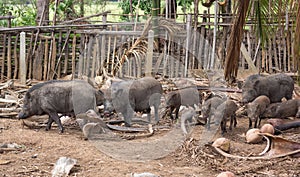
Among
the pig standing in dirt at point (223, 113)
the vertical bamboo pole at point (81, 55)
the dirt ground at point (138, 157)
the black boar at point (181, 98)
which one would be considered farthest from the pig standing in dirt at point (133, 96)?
the vertical bamboo pole at point (81, 55)

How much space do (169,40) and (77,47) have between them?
2.36 m

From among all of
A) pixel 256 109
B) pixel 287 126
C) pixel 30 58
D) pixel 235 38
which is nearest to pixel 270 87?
pixel 256 109

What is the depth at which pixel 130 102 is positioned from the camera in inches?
329

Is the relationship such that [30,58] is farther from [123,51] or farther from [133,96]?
[133,96]

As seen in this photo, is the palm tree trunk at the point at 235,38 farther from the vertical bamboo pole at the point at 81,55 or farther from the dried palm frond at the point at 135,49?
the vertical bamboo pole at the point at 81,55

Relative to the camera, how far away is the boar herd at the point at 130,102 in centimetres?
788

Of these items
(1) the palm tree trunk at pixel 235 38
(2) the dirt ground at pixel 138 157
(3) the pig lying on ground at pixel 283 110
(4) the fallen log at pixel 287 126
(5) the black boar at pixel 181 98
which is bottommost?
(2) the dirt ground at pixel 138 157

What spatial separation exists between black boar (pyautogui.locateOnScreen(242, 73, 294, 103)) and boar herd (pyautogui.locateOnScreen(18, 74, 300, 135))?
0.16m

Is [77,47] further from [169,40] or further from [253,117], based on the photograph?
[253,117]

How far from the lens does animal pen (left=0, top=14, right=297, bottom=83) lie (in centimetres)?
1168

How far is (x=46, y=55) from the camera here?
12.5m

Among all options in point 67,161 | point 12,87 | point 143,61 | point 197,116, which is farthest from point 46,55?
point 67,161

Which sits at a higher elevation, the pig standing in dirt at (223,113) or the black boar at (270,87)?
the black boar at (270,87)

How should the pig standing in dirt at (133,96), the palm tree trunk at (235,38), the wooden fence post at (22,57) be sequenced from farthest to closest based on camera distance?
the wooden fence post at (22,57) < the pig standing in dirt at (133,96) < the palm tree trunk at (235,38)
